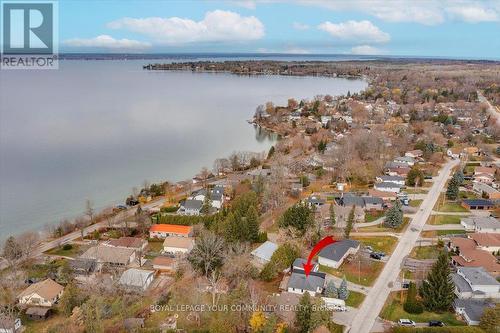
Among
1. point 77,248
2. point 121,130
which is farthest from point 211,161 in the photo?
point 77,248

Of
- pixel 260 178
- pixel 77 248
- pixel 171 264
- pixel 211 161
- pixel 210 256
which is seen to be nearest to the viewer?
pixel 210 256

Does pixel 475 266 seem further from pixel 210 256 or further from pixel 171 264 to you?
pixel 171 264

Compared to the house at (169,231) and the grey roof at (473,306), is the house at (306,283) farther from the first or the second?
the house at (169,231)

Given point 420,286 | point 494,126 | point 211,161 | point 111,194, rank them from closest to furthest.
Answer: point 420,286 → point 111,194 → point 211,161 → point 494,126

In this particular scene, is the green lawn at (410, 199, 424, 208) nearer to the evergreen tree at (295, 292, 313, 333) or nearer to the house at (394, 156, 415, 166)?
the house at (394, 156, 415, 166)

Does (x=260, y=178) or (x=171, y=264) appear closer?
(x=171, y=264)

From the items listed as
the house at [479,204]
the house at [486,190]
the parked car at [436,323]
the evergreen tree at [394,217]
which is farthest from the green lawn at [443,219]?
the parked car at [436,323]

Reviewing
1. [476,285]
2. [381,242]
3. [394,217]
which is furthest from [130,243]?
[476,285]
